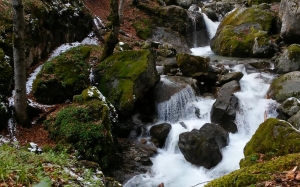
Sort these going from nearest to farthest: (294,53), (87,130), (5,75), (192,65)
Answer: (87,130)
(5,75)
(192,65)
(294,53)

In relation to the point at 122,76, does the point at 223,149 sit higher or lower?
lower

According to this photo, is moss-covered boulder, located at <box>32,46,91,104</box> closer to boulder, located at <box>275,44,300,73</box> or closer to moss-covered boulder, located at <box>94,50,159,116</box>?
moss-covered boulder, located at <box>94,50,159,116</box>

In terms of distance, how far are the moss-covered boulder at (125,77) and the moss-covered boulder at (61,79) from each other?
32.4 inches

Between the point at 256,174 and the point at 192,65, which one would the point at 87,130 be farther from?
the point at 192,65

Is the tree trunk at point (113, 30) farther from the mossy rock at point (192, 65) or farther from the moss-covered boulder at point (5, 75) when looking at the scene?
the moss-covered boulder at point (5, 75)

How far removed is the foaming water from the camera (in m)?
9.52

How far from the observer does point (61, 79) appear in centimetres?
1067

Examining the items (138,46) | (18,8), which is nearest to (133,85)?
(18,8)

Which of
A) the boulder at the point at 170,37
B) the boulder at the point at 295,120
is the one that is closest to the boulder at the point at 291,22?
the boulder at the point at 170,37

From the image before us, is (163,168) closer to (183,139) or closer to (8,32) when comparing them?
(183,139)

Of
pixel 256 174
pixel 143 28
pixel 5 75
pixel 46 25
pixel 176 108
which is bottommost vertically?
pixel 176 108

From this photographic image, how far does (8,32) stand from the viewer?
436 inches

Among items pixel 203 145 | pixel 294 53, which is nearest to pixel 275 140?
pixel 203 145

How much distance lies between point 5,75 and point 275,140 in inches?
316
